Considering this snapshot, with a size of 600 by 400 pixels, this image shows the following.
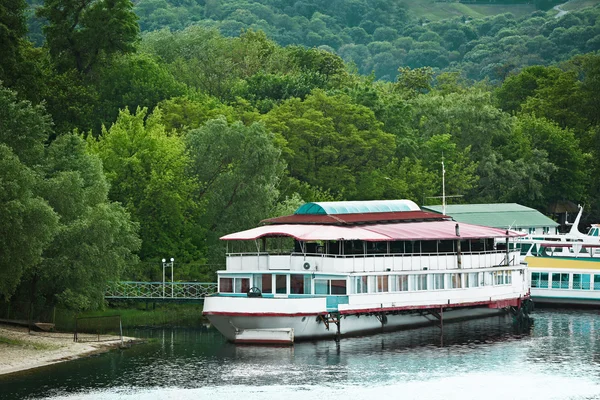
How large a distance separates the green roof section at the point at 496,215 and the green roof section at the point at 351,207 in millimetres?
25662

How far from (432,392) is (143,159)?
3973cm

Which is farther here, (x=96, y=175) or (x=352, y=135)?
(x=352, y=135)

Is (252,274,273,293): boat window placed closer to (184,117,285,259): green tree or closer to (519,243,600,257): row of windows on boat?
(184,117,285,259): green tree

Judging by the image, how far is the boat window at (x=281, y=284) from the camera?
76500mm

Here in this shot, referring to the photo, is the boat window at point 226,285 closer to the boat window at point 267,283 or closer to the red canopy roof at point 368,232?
the boat window at point 267,283

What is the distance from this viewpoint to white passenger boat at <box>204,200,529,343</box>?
74.0 m

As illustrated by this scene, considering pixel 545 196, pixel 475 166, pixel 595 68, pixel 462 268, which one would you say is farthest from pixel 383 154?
pixel 595 68

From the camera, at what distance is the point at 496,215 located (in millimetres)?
117125

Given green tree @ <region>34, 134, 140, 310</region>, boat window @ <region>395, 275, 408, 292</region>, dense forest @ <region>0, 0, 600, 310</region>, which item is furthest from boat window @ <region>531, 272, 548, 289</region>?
Answer: green tree @ <region>34, 134, 140, 310</region>

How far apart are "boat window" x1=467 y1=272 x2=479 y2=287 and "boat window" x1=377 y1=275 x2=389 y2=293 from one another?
7.85m

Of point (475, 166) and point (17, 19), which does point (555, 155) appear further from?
point (17, 19)

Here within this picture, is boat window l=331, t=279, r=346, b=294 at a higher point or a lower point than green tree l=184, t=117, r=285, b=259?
lower

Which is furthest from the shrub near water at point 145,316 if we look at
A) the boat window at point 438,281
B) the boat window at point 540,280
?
the boat window at point 540,280

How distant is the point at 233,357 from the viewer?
229ft
